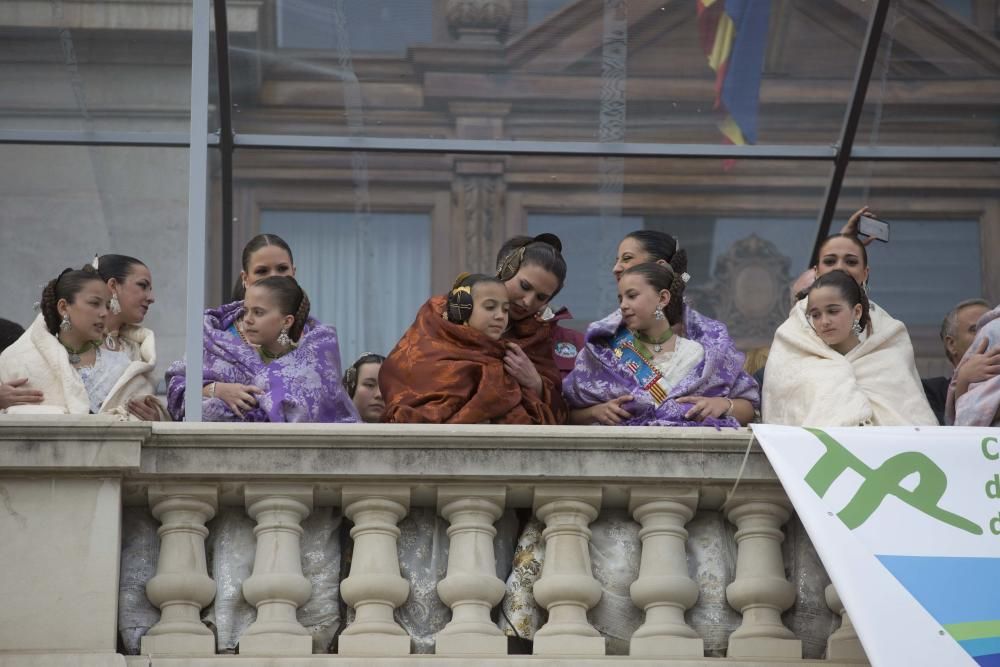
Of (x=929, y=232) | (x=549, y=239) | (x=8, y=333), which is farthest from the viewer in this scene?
(x=929, y=232)

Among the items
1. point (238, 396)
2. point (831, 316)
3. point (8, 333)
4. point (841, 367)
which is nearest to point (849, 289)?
point (831, 316)

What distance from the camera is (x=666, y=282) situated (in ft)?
30.4

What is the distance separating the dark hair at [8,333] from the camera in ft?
32.2

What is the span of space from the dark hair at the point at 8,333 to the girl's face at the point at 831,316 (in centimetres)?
326

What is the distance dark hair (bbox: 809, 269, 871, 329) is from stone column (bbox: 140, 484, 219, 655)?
2.63 meters

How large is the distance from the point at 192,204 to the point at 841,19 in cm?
403

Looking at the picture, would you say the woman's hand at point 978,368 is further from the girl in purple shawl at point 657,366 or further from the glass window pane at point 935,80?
the glass window pane at point 935,80

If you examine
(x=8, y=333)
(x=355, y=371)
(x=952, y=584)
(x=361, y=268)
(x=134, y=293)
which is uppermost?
(x=361, y=268)

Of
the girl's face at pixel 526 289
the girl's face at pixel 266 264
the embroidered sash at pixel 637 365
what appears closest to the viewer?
the embroidered sash at pixel 637 365

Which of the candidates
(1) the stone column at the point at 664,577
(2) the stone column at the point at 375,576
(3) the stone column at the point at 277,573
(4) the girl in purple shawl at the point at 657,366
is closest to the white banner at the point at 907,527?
(1) the stone column at the point at 664,577

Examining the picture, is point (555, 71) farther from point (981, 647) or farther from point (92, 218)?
point (981, 647)

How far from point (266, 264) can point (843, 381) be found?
2.38 meters

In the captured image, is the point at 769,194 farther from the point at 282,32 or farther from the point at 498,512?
the point at 498,512

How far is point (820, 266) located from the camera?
32.2ft
